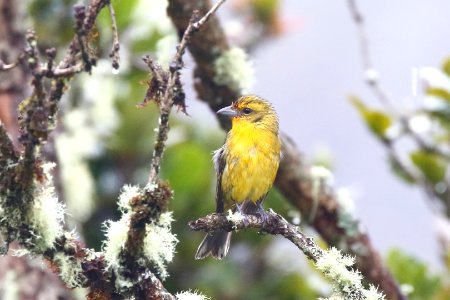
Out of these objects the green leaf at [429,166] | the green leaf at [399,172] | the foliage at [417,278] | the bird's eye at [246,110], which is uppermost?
the bird's eye at [246,110]

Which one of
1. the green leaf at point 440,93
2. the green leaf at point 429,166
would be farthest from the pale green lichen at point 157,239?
the green leaf at point 440,93

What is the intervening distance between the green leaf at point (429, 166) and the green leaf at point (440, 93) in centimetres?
24

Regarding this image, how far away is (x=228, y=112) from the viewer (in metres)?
3.45

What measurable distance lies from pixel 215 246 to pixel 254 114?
83 centimetres

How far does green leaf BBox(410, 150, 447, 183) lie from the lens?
364cm

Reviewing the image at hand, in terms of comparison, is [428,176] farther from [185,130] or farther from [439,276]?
[185,130]

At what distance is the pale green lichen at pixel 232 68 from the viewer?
10.7 ft

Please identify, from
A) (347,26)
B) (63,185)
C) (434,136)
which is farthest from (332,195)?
(347,26)

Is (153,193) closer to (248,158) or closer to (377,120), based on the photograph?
(248,158)

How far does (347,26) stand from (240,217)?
243 inches

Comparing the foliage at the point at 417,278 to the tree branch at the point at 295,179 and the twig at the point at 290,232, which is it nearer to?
the tree branch at the point at 295,179

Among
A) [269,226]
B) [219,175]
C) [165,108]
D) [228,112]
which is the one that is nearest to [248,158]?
[219,175]

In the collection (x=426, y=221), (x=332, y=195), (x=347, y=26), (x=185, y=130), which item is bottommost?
(x=332, y=195)

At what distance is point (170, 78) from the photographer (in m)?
1.85
